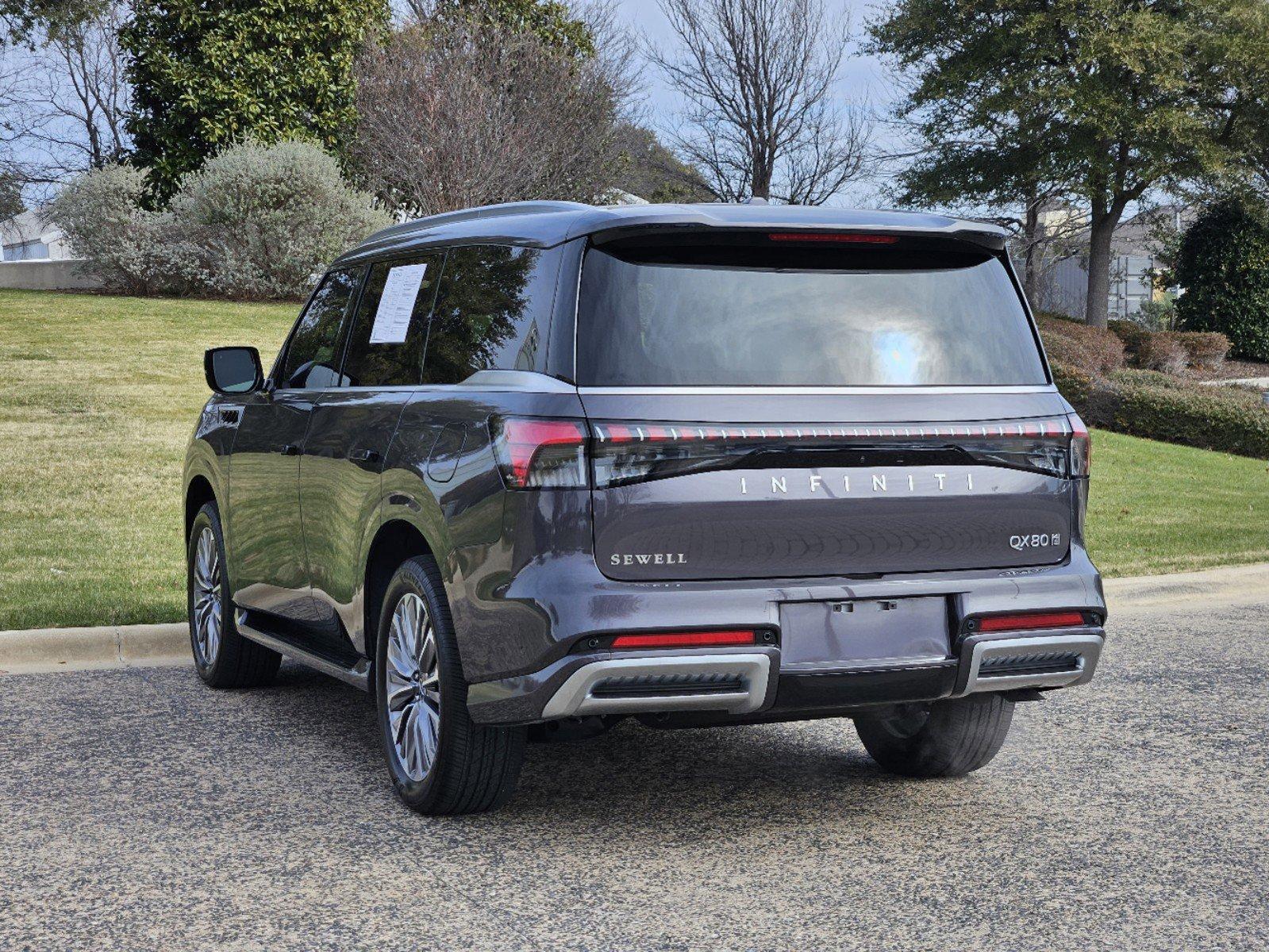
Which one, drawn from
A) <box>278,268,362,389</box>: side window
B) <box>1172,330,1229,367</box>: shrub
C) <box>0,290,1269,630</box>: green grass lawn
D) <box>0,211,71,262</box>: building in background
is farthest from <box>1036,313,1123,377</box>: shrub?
<box>0,211,71,262</box>: building in background

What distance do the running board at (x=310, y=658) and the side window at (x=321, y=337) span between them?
3.39ft

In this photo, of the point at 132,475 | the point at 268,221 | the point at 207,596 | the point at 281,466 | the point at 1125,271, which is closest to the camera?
the point at 281,466

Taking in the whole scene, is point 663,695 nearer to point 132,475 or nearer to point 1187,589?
point 1187,589

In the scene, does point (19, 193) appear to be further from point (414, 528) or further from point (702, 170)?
point (414, 528)

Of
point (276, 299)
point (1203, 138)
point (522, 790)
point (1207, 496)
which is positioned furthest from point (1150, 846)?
point (1203, 138)

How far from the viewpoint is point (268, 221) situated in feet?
81.5

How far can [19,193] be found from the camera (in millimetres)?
47156

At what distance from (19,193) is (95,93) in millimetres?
4013

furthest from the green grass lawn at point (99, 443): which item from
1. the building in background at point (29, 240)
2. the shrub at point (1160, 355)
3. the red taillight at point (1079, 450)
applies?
the building in background at point (29, 240)

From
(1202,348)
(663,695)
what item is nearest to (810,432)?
A: (663,695)

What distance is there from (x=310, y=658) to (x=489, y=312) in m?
1.76

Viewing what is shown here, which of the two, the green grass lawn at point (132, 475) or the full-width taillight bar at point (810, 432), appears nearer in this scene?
the full-width taillight bar at point (810, 432)

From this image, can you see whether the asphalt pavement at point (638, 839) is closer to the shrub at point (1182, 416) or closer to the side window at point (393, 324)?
the side window at point (393, 324)

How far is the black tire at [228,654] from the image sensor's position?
688cm
